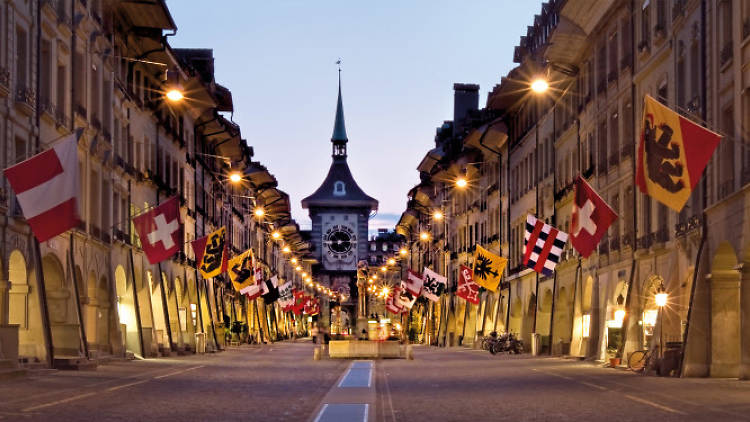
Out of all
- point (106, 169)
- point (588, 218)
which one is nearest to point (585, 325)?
point (588, 218)

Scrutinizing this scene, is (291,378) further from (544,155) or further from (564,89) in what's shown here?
(544,155)

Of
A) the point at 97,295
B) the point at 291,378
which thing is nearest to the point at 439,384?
the point at 291,378

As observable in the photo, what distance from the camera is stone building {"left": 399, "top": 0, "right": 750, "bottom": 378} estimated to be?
31969 mm

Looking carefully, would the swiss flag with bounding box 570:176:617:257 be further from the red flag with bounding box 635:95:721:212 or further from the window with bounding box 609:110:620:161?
the red flag with bounding box 635:95:721:212

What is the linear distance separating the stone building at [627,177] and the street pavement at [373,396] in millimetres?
2598

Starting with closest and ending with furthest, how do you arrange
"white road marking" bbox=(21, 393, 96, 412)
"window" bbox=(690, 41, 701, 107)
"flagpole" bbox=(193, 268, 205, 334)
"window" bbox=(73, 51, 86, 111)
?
"white road marking" bbox=(21, 393, 96, 412)
"window" bbox=(690, 41, 701, 107)
"window" bbox=(73, 51, 86, 111)
"flagpole" bbox=(193, 268, 205, 334)

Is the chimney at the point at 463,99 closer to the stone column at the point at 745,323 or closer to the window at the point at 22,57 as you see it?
the window at the point at 22,57

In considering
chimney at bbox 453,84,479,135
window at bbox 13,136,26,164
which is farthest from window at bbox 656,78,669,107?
chimney at bbox 453,84,479,135

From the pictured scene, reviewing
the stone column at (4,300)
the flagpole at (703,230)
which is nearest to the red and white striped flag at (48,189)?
the stone column at (4,300)

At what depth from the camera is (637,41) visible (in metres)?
42.8

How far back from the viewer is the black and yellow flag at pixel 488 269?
5931cm

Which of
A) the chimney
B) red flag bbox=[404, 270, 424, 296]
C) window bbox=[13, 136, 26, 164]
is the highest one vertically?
the chimney

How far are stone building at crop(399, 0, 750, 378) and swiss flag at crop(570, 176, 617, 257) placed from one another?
2.42m

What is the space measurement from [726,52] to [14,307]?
21056 millimetres
